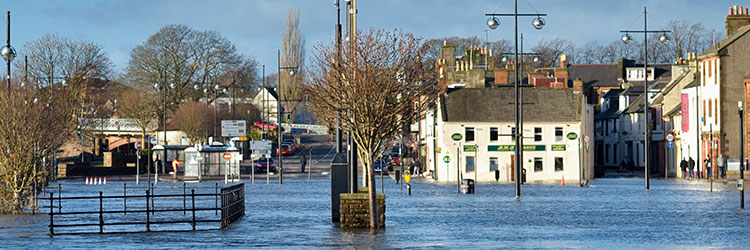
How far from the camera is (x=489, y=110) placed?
77.3 meters

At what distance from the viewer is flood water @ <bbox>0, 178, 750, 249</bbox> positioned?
23.8 meters

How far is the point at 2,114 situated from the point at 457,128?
42039 mm

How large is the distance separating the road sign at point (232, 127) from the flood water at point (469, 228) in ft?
217

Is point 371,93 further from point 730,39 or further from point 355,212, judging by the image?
point 730,39

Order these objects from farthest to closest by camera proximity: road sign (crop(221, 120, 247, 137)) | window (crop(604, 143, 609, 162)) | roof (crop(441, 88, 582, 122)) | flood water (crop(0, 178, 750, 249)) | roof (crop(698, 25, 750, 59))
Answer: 1. window (crop(604, 143, 609, 162))
2. road sign (crop(221, 120, 247, 137))
3. roof (crop(441, 88, 582, 122))
4. roof (crop(698, 25, 750, 59))
5. flood water (crop(0, 178, 750, 249))

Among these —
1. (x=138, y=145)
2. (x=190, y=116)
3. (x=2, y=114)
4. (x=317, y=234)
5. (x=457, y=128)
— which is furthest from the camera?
(x=190, y=116)

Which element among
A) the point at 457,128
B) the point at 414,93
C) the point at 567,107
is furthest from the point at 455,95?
the point at 414,93

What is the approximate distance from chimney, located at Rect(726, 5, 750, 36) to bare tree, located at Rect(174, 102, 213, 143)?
51709 millimetres

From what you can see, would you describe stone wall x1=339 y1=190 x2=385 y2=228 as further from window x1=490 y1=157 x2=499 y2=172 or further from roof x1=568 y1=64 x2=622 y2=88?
roof x1=568 y1=64 x2=622 y2=88

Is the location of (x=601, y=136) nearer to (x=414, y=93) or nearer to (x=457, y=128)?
(x=457, y=128)

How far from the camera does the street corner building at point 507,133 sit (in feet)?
251

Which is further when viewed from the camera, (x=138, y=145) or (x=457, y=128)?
(x=457, y=128)

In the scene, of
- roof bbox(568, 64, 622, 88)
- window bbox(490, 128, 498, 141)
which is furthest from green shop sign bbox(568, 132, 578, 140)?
roof bbox(568, 64, 622, 88)

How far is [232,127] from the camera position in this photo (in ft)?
358
